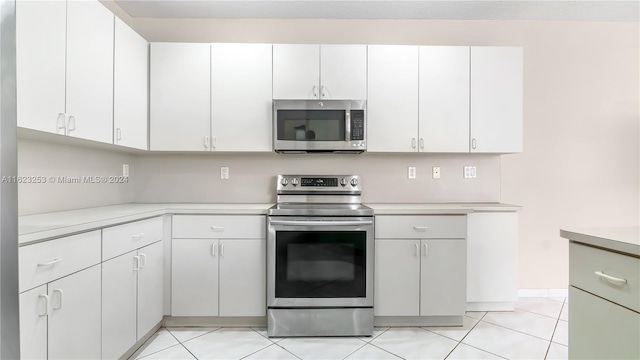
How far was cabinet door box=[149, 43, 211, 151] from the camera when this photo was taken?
7.82ft

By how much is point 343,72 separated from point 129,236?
1.92 metres

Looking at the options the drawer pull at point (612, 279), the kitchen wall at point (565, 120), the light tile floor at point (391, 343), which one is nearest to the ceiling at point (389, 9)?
the kitchen wall at point (565, 120)

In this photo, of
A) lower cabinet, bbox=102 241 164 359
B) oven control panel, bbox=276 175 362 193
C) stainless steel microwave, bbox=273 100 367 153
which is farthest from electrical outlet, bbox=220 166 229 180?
lower cabinet, bbox=102 241 164 359

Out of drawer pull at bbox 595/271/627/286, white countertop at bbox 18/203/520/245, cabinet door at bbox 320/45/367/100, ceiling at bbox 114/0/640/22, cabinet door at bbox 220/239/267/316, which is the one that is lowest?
cabinet door at bbox 220/239/267/316

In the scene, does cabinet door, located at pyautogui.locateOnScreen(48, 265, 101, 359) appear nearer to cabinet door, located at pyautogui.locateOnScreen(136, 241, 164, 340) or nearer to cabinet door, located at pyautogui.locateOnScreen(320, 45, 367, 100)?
cabinet door, located at pyautogui.locateOnScreen(136, 241, 164, 340)

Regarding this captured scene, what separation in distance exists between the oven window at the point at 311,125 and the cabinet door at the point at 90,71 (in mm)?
1155

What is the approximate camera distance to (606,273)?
0.93 m

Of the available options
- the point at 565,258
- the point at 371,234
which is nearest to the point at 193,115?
the point at 371,234

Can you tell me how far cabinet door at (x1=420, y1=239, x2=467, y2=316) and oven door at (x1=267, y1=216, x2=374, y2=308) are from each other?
423 mm

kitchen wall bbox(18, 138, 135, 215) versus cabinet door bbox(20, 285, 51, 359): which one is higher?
kitchen wall bbox(18, 138, 135, 215)

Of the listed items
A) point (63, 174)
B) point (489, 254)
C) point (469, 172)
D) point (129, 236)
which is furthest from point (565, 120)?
point (63, 174)

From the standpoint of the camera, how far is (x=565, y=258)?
280 cm

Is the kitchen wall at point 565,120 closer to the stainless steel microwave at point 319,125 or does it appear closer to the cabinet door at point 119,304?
the stainless steel microwave at point 319,125

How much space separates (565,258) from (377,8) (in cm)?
291
